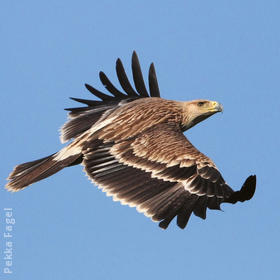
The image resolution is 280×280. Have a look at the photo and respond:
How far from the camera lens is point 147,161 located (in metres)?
12.4

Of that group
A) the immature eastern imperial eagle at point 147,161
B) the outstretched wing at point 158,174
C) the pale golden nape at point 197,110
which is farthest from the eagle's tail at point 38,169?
the pale golden nape at point 197,110

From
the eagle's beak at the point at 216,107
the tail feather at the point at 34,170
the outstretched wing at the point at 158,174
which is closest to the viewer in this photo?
the outstretched wing at the point at 158,174

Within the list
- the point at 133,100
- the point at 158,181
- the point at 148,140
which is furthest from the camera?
the point at 133,100

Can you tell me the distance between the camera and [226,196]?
38.0ft

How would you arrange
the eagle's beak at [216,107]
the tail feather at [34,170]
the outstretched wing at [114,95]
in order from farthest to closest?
the outstretched wing at [114,95] → the eagle's beak at [216,107] → the tail feather at [34,170]

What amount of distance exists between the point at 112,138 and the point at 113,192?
4.93 ft

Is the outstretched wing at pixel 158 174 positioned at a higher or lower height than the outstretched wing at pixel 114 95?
lower

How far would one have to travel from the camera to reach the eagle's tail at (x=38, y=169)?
515 inches

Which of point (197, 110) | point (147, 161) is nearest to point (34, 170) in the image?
point (147, 161)

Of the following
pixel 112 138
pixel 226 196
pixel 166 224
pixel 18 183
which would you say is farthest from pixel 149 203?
pixel 18 183

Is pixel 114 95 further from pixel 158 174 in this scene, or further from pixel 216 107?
pixel 158 174

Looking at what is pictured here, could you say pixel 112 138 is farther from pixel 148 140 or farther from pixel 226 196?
pixel 226 196

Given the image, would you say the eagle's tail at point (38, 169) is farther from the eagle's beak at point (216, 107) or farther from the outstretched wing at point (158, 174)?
the eagle's beak at point (216, 107)

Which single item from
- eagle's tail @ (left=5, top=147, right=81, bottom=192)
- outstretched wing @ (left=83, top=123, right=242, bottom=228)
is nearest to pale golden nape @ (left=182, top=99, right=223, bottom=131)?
outstretched wing @ (left=83, top=123, right=242, bottom=228)
